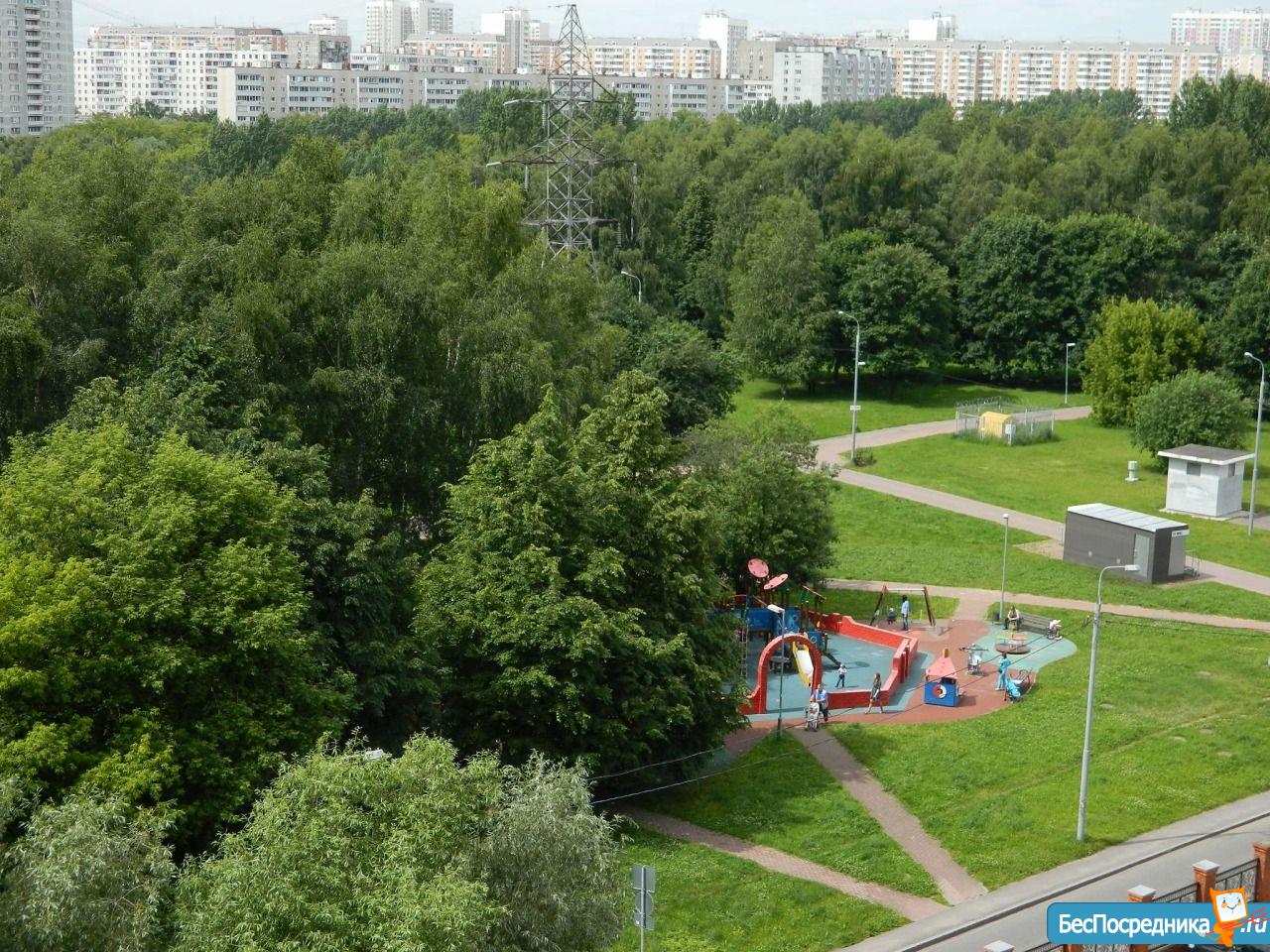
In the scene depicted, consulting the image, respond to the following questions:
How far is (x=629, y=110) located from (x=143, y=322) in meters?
87.2

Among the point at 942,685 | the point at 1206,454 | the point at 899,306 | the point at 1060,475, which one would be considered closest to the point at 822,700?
the point at 942,685

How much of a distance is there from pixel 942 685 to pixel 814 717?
3.74m

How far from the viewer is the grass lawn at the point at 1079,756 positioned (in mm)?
29062

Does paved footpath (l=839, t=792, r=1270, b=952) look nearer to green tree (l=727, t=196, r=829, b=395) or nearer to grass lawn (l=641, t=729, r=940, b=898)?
grass lawn (l=641, t=729, r=940, b=898)

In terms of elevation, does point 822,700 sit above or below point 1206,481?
below

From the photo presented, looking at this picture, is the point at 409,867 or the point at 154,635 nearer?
the point at 409,867

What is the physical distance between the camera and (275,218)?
3966 centimetres

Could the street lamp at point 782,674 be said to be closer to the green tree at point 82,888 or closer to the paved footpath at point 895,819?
the paved footpath at point 895,819

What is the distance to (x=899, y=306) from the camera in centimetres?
7681

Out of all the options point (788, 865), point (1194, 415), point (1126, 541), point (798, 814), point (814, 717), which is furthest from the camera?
point (1194, 415)

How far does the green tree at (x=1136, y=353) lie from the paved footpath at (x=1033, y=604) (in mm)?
26789

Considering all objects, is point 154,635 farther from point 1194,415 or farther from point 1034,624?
point 1194,415

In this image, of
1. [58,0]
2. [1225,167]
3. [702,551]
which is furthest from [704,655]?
[58,0]

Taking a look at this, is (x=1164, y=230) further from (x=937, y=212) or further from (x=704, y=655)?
(x=704, y=655)
